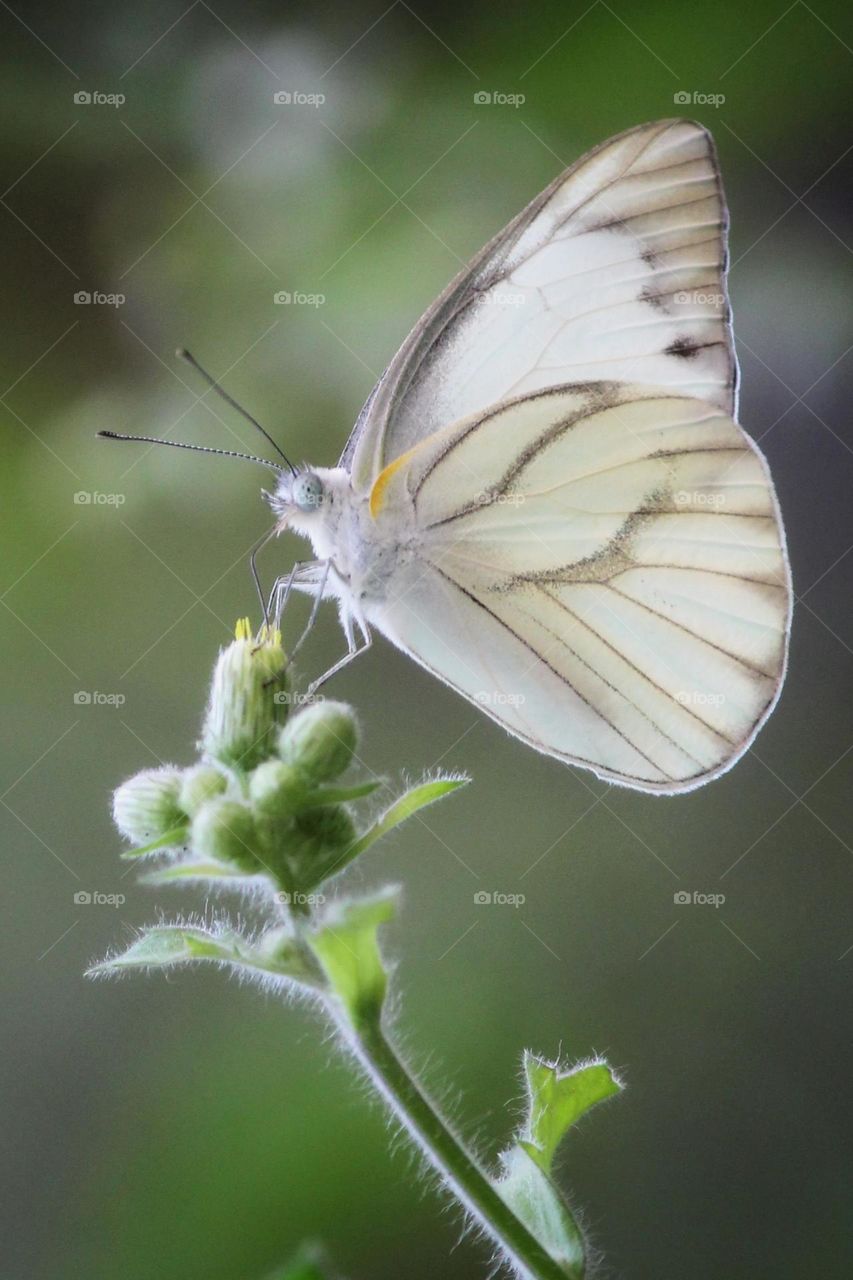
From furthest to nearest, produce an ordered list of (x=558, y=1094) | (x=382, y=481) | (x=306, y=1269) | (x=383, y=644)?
(x=383, y=644) < (x=382, y=481) < (x=558, y=1094) < (x=306, y=1269)

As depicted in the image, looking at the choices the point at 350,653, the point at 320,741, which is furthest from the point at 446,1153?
the point at 350,653

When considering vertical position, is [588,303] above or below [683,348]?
above

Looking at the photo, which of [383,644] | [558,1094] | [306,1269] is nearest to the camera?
[306,1269]

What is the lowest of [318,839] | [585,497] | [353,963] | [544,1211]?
[544,1211]

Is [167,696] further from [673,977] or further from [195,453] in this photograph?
[673,977]

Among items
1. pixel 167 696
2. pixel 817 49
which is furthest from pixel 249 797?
pixel 817 49

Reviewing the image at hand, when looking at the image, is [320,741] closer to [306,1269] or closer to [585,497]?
[306,1269]

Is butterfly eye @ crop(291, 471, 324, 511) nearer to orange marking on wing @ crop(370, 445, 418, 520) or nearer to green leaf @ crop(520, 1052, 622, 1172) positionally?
orange marking on wing @ crop(370, 445, 418, 520)

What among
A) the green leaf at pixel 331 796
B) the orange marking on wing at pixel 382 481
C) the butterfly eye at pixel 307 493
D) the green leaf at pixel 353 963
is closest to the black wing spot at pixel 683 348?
the orange marking on wing at pixel 382 481
